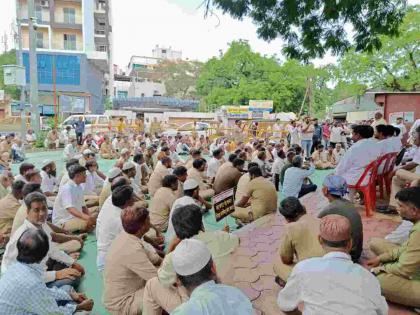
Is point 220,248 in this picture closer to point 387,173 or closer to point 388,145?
point 388,145

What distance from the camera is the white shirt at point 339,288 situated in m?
1.91

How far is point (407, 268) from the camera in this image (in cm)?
283

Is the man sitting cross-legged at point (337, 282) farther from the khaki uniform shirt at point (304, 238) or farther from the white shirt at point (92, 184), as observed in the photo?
the white shirt at point (92, 184)

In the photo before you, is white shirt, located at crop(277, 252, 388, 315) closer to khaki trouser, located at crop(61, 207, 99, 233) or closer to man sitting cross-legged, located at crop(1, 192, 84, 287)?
man sitting cross-legged, located at crop(1, 192, 84, 287)

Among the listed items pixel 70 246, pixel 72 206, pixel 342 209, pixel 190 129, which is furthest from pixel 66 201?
pixel 190 129

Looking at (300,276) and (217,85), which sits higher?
(217,85)

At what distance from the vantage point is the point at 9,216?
16.5ft

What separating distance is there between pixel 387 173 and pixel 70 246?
4927 mm

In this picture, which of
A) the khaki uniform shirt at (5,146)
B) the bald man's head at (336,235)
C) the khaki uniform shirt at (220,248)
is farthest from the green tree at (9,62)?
the bald man's head at (336,235)

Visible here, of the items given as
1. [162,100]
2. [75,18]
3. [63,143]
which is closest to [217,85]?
[162,100]

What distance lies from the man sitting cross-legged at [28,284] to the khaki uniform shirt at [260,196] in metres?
3.45

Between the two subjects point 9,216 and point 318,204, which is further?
point 318,204

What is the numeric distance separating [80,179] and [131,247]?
118 inches

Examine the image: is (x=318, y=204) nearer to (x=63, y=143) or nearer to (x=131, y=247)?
(x=131, y=247)
